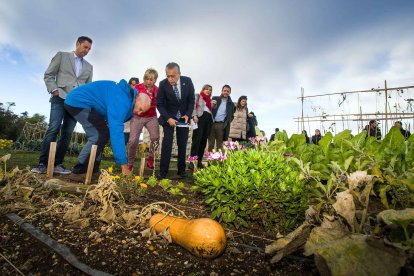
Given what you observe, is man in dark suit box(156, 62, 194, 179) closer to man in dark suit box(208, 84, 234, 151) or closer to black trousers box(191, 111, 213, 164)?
black trousers box(191, 111, 213, 164)

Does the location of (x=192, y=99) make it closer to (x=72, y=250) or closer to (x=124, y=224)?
(x=124, y=224)

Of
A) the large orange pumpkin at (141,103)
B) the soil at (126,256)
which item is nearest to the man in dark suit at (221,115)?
the large orange pumpkin at (141,103)

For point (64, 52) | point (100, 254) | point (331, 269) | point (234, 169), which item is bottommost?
point (100, 254)

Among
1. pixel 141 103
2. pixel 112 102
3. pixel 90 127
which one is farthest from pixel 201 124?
pixel 112 102

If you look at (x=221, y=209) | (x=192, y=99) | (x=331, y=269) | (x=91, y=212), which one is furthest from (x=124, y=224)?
(x=192, y=99)

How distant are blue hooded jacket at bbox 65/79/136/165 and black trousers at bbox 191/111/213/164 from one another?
2.56 m

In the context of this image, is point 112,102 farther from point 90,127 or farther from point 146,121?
point 146,121

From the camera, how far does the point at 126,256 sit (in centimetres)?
159

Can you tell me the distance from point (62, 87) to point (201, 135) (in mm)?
3205

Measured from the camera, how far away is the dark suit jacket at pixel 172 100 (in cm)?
508

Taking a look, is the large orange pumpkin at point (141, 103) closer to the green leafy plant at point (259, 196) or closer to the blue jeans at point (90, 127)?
the blue jeans at point (90, 127)

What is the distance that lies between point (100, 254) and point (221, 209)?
939 millimetres

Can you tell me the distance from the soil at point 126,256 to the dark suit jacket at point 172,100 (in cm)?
324

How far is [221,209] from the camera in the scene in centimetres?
215
